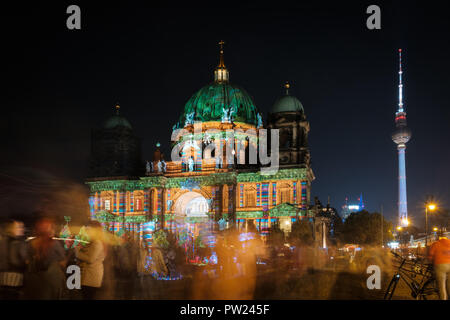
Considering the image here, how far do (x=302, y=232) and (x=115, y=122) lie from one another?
128 ft

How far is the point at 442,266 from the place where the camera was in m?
13.2

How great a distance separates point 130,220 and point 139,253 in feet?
168

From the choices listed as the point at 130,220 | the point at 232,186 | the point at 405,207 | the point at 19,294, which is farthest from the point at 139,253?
the point at 405,207

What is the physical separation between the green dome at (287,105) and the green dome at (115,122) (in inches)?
1026

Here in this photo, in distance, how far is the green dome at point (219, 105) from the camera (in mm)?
80625

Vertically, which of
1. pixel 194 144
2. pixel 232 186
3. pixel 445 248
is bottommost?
pixel 445 248

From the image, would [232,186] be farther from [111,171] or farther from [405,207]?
[405,207]

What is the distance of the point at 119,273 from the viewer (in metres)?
21.9

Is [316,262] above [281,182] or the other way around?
the other way around

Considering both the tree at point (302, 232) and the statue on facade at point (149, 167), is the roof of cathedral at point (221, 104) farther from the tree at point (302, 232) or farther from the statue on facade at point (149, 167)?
the tree at point (302, 232)

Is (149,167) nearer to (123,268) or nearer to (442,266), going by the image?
(123,268)
